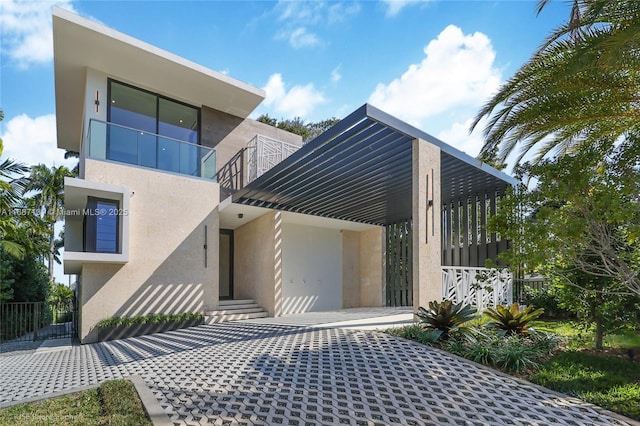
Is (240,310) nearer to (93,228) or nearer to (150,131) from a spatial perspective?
(93,228)

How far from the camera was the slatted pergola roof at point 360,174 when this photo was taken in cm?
809

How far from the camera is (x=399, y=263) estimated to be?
17297mm

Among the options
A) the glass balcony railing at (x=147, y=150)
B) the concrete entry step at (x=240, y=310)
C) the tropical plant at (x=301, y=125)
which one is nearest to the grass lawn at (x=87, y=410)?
the concrete entry step at (x=240, y=310)

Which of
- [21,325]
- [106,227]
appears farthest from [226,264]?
[21,325]

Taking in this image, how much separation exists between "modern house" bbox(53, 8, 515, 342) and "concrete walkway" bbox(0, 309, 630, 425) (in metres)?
2.30

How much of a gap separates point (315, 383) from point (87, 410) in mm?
2852

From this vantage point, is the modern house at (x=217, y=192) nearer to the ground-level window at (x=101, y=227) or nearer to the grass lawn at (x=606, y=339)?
the ground-level window at (x=101, y=227)

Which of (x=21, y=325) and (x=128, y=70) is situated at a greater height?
(x=128, y=70)

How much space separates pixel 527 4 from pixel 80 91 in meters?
13.3

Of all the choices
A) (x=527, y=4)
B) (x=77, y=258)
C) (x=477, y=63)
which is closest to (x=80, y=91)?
(x=77, y=258)

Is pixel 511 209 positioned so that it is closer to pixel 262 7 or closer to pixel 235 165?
pixel 262 7

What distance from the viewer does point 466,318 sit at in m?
7.16

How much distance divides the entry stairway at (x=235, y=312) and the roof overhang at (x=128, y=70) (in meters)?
→ 7.05

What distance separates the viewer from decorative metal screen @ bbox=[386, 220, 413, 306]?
17.0m
